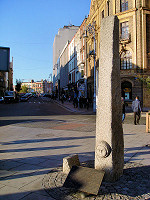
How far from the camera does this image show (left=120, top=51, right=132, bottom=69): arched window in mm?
27025

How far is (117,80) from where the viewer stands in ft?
12.0

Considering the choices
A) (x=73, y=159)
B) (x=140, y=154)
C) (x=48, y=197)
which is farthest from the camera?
(x=140, y=154)

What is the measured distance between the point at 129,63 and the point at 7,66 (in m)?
23.4

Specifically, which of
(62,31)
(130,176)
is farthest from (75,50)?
(130,176)

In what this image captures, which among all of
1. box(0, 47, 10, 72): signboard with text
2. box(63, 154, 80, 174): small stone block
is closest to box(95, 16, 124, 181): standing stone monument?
box(63, 154, 80, 174): small stone block

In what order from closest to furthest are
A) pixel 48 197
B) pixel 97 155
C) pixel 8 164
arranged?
pixel 48 197 → pixel 97 155 → pixel 8 164

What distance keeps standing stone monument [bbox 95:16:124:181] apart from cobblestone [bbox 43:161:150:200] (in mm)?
199

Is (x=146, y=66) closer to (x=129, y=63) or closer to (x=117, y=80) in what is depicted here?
(x=129, y=63)

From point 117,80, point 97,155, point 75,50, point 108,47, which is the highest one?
point 75,50

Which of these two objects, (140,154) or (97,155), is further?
(140,154)

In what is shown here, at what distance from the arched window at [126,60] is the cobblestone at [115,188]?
2472 cm

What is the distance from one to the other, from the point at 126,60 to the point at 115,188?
25.9m

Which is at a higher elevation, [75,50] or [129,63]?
[75,50]

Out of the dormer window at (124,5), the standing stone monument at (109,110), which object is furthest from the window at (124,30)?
the standing stone monument at (109,110)
